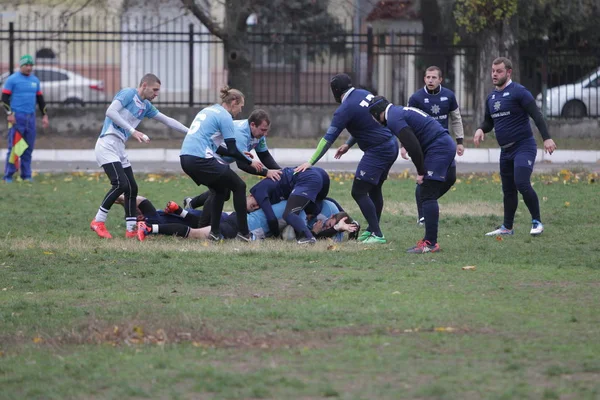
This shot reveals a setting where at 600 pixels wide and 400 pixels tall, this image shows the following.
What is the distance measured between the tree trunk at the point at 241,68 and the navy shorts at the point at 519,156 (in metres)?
13.4

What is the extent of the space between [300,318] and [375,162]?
13.5 ft

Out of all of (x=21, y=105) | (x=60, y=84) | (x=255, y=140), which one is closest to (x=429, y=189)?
(x=255, y=140)

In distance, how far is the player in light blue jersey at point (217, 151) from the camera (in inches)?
406

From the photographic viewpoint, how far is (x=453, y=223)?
40.1 feet

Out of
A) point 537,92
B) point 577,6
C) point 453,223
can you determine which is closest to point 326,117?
point 537,92

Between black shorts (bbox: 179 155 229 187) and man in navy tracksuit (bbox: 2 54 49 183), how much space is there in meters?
7.28

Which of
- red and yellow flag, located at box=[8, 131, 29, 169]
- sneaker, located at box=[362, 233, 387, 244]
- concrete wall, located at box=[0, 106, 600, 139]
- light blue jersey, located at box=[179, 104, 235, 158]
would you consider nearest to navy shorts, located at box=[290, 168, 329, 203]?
sneaker, located at box=[362, 233, 387, 244]

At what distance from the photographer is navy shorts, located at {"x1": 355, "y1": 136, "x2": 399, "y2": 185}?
10547 mm

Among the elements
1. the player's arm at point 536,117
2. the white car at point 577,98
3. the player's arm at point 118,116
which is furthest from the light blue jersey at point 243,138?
the white car at point 577,98

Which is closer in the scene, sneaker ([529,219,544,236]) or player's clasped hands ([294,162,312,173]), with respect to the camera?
player's clasped hands ([294,162,312,173])

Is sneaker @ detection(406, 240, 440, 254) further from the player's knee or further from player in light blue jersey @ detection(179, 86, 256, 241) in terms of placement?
player in light blue jersey @ detection(179, 86, 256, 241)

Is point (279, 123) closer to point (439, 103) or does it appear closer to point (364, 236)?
point (439, 103)

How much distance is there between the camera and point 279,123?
25281 millimetres

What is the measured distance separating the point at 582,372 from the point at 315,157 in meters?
5.01
